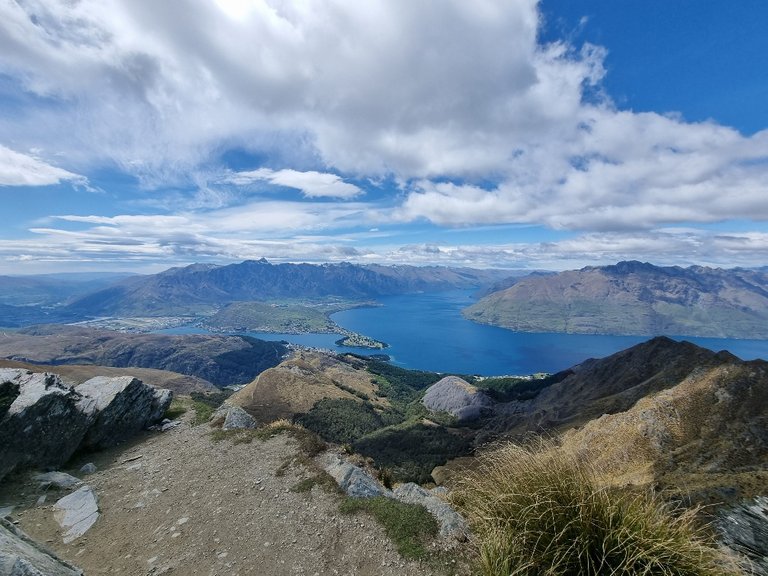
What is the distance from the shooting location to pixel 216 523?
398 inches

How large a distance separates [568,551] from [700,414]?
50.7 m

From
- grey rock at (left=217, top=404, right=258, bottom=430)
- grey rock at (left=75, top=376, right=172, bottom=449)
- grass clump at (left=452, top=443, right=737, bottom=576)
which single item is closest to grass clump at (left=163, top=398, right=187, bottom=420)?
grey rock at (left=75, top=376, right=172, bottom=449)

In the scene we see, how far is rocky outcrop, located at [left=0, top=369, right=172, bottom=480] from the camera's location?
13141 millimetres

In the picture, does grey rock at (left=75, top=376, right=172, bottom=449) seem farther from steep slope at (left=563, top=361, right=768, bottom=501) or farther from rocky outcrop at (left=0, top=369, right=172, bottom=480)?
steep slope at (left=563, top=361, right=768, bottom=501)

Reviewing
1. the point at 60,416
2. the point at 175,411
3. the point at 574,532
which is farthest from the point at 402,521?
the point at 175,411

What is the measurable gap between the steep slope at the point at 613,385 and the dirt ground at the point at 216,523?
54375mm

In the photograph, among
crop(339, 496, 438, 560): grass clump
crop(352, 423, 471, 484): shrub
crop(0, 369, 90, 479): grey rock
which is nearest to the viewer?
crop(339, 496, 438, 560): grass clump

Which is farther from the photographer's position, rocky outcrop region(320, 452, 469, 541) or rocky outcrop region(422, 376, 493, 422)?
rocky outcrop region(422, 376, 493, 422)

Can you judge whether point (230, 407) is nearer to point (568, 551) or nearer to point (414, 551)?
point (414, 551)

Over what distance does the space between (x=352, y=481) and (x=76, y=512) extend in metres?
8.17

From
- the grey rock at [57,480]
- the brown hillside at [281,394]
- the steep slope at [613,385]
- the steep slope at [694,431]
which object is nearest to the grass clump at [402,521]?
the grey rock at [57,480]

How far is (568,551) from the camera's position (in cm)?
→ 442

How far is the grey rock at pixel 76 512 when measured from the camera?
10.2 m

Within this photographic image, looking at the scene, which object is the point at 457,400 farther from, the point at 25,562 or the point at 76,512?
the point at 25,562
